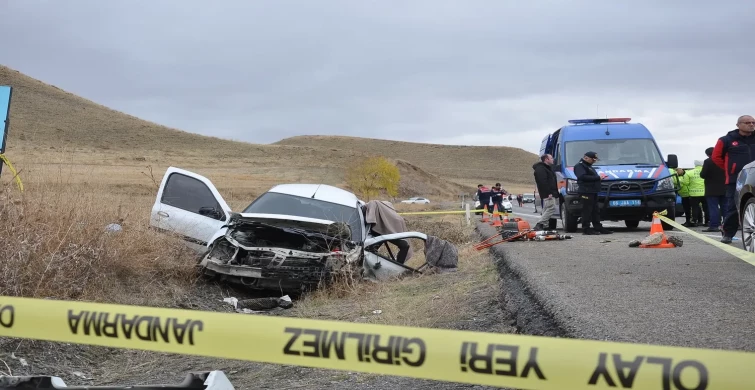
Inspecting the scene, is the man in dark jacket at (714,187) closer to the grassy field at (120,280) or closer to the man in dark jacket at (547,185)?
the man in dark jacket at (547,185)

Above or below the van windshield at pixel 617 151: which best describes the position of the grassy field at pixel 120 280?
below

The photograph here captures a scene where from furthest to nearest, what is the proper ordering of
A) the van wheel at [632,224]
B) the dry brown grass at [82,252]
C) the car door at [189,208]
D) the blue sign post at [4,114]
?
the van wheel at [632,224] → the car door at [189,208] → the blue sign post at [4,114] → the dry brown grass at [82,252]

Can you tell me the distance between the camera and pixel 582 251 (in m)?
10.7

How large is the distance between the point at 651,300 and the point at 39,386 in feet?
15.8

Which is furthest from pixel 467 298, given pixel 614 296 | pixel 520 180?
pixel 520 180

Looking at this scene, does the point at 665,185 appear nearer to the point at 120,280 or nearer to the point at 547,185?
Answer: the point at 547,185

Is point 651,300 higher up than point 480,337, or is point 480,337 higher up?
point 480,337

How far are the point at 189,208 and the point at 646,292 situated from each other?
6.26m

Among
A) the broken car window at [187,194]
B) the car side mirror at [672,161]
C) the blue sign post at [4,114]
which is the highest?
the blue sign post at [4,114]

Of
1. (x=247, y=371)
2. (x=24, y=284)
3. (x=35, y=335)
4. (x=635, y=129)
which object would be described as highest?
(x=635, y=129)

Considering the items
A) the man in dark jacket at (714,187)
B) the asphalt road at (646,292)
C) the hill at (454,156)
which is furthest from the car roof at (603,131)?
the hill at (454,156)

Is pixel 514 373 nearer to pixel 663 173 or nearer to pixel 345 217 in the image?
pixel 345 217

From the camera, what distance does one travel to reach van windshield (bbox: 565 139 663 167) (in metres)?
15.6

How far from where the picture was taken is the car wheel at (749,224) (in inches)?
319
